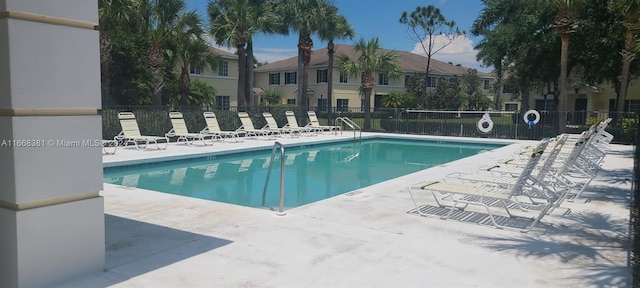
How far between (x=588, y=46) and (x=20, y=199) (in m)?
22.7

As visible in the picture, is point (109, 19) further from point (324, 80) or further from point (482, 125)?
point (324, 80)

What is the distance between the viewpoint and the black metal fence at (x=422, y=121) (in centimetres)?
1700

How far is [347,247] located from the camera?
15.9ft

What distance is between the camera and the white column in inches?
132

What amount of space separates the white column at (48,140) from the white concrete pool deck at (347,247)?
0.36 meters

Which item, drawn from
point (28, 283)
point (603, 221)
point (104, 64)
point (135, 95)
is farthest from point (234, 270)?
point (135, 95)

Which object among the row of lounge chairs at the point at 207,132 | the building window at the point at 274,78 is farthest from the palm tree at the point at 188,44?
the building window at the point at 274,78

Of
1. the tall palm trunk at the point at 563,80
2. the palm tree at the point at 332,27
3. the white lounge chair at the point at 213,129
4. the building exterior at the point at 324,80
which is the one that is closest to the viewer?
the white lounge chair at the point at 213,129

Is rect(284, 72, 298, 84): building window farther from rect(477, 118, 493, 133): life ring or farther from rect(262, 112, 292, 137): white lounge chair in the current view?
rect(477, 118, 493, 133): life ring

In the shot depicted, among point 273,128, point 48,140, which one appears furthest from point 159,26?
point 48,140

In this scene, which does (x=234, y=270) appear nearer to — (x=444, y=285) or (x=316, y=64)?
(x=444, y=285)

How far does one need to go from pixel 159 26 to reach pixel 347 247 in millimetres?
16845

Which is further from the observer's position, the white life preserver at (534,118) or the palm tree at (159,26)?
the white life preserver at (534,118)

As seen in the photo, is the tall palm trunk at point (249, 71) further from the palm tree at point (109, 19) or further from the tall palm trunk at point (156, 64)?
the palm tree at point (109, 19)
